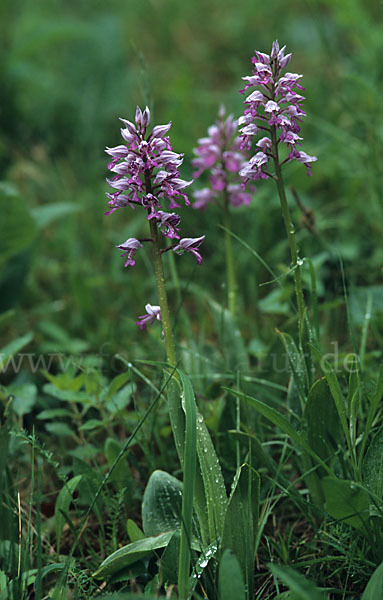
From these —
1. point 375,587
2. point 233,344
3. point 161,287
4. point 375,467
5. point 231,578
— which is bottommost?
point 375,587

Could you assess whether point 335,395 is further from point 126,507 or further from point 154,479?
point 126,507

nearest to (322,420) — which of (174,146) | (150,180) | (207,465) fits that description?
(207,465)

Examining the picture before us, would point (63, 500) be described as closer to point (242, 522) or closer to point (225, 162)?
point (242, 522)

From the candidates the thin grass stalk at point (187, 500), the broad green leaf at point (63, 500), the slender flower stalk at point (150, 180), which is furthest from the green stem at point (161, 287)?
the broad green leaf at point (63, 500)

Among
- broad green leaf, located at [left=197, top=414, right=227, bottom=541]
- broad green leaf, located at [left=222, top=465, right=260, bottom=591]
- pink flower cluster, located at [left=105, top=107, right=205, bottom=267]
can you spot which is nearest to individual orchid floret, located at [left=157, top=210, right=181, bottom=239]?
pink flower cluster, located at [left=105, top=107, right=205, bottom=267]

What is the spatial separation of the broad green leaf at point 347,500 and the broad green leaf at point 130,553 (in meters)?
0.45

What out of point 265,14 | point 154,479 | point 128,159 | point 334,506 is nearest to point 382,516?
point 334,506

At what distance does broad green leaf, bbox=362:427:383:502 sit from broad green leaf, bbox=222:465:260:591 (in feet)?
1.02

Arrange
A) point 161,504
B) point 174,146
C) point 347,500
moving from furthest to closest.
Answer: point 174,146 → point 161,504 → point 347,500

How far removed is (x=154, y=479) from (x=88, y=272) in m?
1.81

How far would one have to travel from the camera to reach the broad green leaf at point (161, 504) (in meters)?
1.69

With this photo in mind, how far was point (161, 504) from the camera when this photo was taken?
170 centimetres

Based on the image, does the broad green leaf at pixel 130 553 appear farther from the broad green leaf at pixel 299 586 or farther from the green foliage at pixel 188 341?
the broad green leaf at pixel 299 586

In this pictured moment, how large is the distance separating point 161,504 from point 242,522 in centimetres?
29
